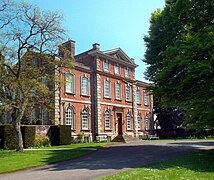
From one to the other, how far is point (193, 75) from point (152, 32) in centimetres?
740

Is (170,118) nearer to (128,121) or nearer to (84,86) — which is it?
(128,121)

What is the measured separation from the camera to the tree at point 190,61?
1441 cm

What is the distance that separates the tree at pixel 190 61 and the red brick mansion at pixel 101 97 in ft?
39.6

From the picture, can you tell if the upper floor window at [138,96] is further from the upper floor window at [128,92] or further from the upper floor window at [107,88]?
the upper floor window at [107,88]

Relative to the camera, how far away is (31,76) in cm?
1916

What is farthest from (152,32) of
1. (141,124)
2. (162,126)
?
(162,126)

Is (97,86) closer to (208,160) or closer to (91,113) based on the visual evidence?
(91,113)

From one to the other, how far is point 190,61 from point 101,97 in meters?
18.2

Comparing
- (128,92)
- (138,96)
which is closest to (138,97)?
(138,96)

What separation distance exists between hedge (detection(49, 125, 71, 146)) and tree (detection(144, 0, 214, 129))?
1116cm

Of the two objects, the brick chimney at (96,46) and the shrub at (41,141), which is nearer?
the shrub at (41,141)

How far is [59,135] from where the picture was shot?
25516 millimetres

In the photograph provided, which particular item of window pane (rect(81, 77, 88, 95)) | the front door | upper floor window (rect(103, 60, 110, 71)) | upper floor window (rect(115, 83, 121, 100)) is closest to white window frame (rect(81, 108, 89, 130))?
window pane (rect(81, 77, 88, 95))

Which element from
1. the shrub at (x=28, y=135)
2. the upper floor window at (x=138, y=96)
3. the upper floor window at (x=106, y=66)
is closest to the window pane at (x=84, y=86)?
the upper floor window at (x=106, y=66)
